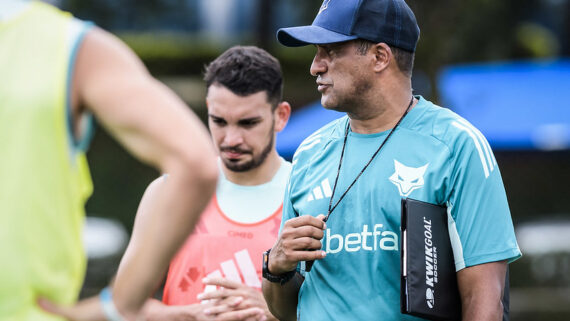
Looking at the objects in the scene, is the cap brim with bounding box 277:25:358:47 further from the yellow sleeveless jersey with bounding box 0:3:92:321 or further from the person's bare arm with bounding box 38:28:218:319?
the yellow sleeveless jersey with bounding box 0:3:92:321

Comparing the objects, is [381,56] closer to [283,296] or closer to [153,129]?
[283,296]

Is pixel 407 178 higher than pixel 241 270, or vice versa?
pixel 407 178

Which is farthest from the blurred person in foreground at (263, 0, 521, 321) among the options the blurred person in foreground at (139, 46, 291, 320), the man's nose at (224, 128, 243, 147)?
the man's nose at (224, 128, 243, 147)

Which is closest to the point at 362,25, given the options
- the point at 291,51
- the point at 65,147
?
the point at 65,147

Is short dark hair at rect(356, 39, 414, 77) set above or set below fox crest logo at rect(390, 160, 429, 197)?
above

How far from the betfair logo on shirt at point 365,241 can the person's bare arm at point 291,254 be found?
14 cm

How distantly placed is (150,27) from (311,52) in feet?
13.9

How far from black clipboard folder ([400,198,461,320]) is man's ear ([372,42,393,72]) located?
2.12ft

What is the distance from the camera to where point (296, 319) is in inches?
145

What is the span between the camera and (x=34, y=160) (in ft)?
6.53

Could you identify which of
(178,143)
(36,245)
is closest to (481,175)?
(178,143)

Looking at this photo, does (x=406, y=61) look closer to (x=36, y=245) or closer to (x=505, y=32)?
(x=36, y=245)

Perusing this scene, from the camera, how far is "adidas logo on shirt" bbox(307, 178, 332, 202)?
3.41 m

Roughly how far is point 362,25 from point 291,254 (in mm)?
1004
